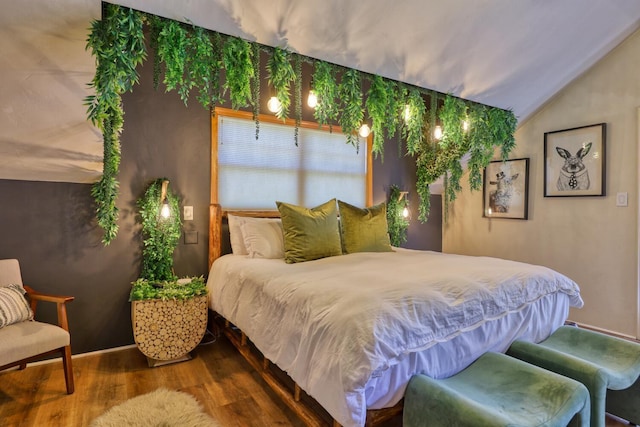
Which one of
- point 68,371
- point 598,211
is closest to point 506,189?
point 598,211

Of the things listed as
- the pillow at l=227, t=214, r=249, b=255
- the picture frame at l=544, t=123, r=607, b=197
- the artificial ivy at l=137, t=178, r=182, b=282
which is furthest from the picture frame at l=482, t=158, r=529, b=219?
the artificial ivy at l=137, t=178, r=182, b=282

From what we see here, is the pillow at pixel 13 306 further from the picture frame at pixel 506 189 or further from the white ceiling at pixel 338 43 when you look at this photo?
the picture frame at pixel 506 189

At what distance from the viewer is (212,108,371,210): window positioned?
3.32 meters

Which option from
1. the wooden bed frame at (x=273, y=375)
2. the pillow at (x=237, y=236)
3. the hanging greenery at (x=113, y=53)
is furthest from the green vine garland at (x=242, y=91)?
the pillow at (x=237, y=236)

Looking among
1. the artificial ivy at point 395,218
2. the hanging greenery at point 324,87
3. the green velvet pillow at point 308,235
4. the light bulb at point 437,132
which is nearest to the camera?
the hanging greenery at point 324,87

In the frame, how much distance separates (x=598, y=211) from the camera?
3.39m

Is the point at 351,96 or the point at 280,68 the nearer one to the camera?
the point at 280,68

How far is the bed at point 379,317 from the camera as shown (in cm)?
138

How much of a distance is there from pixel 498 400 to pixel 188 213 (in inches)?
106

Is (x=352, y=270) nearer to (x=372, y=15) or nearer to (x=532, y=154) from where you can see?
(x=372, y=15)

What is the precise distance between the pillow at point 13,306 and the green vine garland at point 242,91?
61 centimetres

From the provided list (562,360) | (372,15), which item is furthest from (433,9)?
(562,360)

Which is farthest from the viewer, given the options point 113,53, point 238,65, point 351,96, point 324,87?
point 351,96

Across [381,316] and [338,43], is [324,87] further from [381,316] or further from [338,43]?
[381,316]
